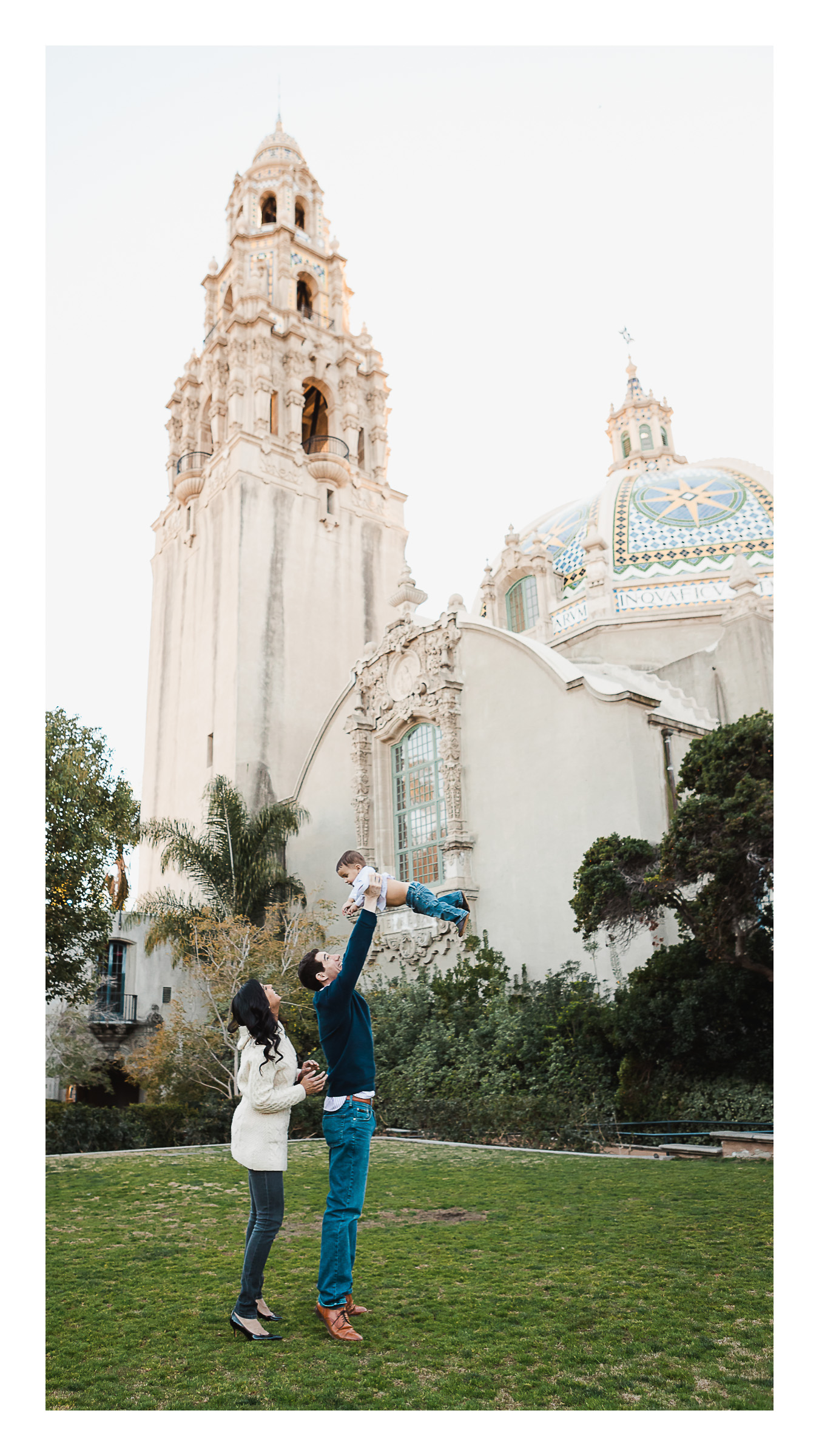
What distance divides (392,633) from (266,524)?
7.11m

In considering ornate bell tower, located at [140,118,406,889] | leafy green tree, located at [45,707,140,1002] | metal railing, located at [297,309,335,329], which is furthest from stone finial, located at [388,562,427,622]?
metal railing, located at [297,309,335,329]

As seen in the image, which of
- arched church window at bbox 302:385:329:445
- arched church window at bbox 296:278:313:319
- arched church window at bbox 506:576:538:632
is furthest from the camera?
arched church window at bbox 296:278:313:319

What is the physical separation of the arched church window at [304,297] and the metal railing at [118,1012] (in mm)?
23794

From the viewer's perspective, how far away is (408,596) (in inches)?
969

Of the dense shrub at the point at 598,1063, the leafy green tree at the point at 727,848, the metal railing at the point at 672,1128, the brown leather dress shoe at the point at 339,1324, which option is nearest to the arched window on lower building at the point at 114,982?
the dense shrub at the point at 598,1063

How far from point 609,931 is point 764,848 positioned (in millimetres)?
4537

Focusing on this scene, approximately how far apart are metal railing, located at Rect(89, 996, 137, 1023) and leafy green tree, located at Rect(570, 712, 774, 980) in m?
14.1

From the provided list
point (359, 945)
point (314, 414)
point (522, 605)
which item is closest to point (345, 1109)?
point (359, 945)

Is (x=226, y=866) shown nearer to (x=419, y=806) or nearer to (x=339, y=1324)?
(x=419, y=806)

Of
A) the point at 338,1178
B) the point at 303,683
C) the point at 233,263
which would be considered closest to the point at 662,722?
the point at 303,683

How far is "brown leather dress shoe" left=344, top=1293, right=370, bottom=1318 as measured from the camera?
425 centimetres

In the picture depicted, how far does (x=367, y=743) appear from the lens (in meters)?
24.3

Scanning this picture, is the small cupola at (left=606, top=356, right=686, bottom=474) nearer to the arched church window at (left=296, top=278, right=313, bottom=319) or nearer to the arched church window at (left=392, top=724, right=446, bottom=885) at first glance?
the arched church window at (left=296, top=278, right=313, bottom=319)

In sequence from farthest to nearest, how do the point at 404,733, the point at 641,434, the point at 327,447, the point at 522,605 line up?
the point at 641,434 → the point at 327,447 → the point at 522,605 → the point at 404,733
